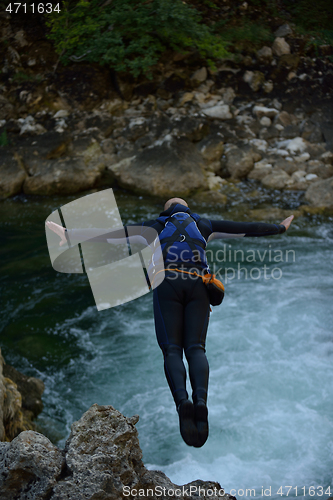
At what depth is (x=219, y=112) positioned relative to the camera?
10.1m

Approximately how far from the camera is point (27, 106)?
33.0 feet

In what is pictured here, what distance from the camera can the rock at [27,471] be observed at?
198 cm

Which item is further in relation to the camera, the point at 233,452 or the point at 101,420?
the point at 233,452

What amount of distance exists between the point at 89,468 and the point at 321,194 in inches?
294

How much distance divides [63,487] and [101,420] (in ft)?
1.40

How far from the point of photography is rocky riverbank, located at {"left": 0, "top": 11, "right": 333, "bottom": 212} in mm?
8547

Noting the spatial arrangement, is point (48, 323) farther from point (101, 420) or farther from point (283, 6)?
point (283, 6)

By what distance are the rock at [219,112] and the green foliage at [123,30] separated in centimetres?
134

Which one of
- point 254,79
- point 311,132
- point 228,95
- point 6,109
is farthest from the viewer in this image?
point 254,79

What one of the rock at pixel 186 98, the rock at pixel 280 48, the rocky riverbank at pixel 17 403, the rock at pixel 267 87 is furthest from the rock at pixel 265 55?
the rocky riverbank at pixel 17 403

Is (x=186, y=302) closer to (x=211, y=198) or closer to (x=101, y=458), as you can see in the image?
(x=101, y=458)

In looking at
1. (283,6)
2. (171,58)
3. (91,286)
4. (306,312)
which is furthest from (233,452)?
(283,6)

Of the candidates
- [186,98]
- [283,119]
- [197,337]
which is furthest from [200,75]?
[197,337]

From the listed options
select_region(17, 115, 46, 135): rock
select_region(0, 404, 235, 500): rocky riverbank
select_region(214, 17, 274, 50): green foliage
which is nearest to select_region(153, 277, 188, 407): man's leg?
select_region(0, 404, 235, 500): rocky riverbank
